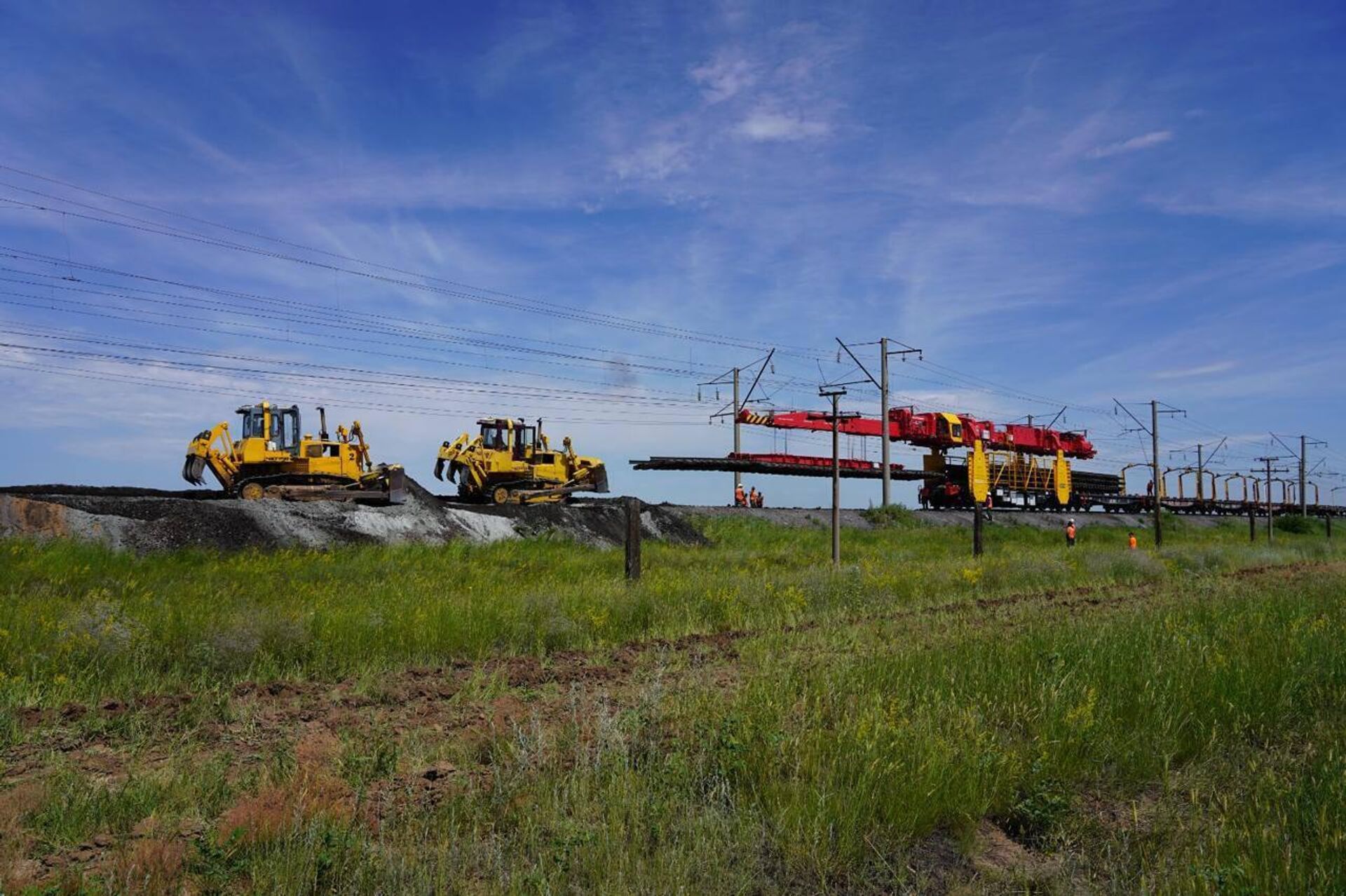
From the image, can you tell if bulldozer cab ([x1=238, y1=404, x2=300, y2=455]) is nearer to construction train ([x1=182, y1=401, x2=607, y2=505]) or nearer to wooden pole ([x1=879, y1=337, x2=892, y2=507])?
construction train ([x1=182, y1=401, x2=607, y2=505])

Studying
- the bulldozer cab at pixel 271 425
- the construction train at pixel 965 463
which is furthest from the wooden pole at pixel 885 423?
the bulldozer cab at pixel 271 425

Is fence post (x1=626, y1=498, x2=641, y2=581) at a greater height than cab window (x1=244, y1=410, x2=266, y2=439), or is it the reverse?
cab window (x1=244, y1=410, x2=266, y2=439)

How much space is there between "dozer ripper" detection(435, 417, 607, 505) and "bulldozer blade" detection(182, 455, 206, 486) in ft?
23.4

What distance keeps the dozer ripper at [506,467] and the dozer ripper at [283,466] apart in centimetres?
351

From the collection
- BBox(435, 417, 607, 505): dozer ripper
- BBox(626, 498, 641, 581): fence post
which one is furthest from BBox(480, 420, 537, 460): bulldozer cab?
BBox(626, 498, 641, 581): fence post

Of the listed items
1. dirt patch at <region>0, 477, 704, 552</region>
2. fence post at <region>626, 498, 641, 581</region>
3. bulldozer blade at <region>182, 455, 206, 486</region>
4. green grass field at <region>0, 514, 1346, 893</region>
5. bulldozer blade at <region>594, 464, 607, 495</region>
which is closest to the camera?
green grass field at <region>0, 514, 1346, 893</region>

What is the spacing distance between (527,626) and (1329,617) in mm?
10096

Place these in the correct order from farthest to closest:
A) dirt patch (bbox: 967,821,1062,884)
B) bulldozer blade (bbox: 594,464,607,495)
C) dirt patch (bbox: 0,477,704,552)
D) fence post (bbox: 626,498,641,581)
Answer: bulldozer blade (bbox: 594,464,607,495) < dirt patch (bbox: 0,477,704,552) < fence post (bbox: 626,498,641,581) < dirt patch (bbox: 967,821,1062,884)

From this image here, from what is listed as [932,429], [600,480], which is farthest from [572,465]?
[932,429]

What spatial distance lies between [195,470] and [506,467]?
361 inches

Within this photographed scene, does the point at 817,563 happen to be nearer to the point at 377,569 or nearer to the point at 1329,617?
the point at 377,569

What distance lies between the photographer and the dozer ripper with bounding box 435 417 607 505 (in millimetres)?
29453

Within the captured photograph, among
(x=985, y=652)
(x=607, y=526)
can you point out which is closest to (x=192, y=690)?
(x=985, y=652)

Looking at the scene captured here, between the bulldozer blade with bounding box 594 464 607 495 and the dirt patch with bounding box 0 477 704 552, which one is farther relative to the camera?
the bulldozer blade with bounding box 594 464 607 495
